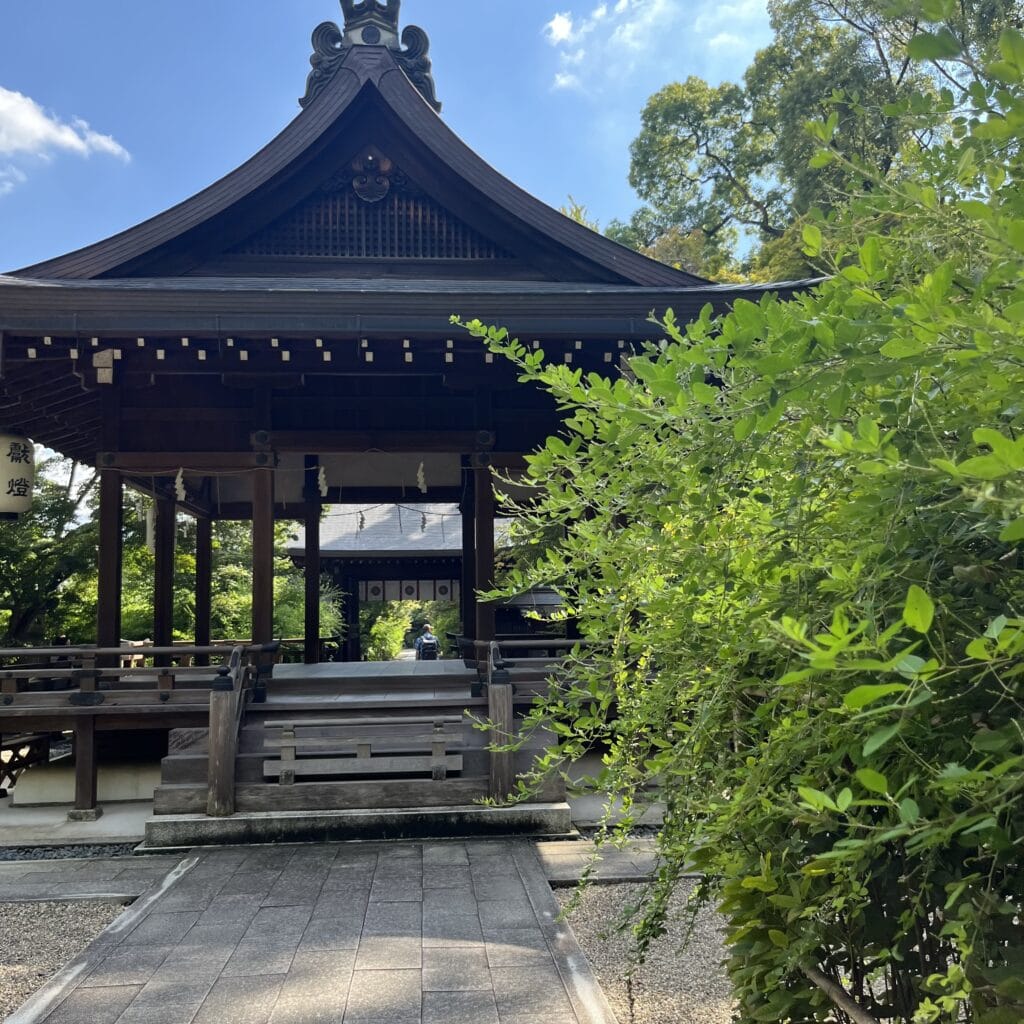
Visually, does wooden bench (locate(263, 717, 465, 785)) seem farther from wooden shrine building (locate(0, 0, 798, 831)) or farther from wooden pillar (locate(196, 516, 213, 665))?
wooden pillar (locate(196, 516, 213, 665))

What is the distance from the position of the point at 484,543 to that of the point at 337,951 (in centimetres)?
389

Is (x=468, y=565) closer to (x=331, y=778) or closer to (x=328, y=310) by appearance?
(x=331, y=778)

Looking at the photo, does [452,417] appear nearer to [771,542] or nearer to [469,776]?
[469,776]

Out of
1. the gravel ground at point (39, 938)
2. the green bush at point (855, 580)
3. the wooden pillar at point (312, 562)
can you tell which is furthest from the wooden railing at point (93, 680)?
the green bush at point (855, 580)

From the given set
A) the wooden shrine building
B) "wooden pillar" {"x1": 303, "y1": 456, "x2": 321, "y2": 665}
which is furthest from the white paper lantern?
"wooden pillar" {"x1": 303, "y1": 456, "x2": 321, "y2": 665}

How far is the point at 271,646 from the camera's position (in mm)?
6730

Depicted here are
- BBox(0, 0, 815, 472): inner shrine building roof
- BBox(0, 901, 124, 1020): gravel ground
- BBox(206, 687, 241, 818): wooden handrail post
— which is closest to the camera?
BBox(0, 901, 124, 1020): gravel ground

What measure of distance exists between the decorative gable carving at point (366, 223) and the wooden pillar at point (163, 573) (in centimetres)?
327

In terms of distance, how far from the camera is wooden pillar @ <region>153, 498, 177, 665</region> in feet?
28.3

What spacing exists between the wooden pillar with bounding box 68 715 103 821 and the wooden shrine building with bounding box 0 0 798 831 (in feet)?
2.42

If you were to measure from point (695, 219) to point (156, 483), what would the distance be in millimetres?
21482

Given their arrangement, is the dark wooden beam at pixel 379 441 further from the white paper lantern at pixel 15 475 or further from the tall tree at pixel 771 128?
the tall tree at pixel 771 128

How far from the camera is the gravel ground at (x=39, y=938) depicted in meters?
3.49

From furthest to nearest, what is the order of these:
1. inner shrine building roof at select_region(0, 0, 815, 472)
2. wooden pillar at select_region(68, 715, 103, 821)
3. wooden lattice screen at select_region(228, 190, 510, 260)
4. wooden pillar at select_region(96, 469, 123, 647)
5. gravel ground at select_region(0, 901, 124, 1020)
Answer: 1. wooden lattice screen at select_region(228, 190, 510, 260)
2. wooden pillar at select_region(96, 469, 123, 647)
3. wooden pillar at select_region(68, 715, 103, 821)
4. inner shrine building roof at select_region(0, 0, 815, 472)
5. gravel ground at select_region(0, 901, 124, 1020)
